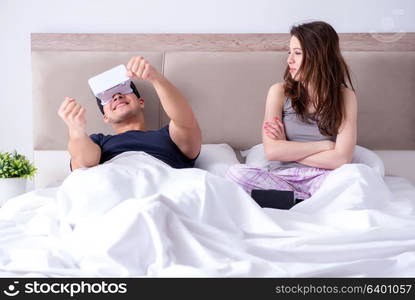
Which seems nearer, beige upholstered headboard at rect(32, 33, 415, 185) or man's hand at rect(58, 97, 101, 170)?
man's hand at rect(58, 97, 101, 170)

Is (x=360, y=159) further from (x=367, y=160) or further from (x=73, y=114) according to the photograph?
(x=73, y=114)

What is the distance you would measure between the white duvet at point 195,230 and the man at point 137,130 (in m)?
0.27

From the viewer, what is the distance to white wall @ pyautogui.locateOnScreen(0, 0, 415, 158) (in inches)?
108

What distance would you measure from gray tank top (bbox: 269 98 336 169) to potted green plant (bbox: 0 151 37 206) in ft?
3.54

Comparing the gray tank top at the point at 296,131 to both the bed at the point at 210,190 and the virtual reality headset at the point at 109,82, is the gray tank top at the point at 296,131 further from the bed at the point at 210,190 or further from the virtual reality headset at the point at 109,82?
the virtual reality headset at the point at 109,82

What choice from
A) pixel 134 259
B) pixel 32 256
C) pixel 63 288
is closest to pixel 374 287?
pixel 134 259

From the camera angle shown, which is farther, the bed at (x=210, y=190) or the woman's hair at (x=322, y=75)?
the woman's hair at (x=322, y=75)

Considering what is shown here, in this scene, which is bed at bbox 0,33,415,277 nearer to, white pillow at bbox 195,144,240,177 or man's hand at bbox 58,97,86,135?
white pillow at bbox 195,144,240,177

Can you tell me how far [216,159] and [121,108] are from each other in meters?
0.43

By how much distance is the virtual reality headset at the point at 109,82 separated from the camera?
2.29 meters

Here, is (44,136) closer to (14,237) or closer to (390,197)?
(14,237)

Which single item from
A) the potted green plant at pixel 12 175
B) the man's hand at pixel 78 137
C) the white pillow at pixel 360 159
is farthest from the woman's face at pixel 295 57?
the potted green plant at pixel 12 175

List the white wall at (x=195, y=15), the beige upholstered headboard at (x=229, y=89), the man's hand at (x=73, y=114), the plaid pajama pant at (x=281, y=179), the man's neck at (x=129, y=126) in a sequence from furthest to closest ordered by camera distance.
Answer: the white wall at (x=195, y=15) < the beige upholstered headboard at (x=229, y=89) < the man's neck at (x=129, y=126) < the plaid pajama pant at (x=281, y=179) < the man's hand at (x=73, y=114)

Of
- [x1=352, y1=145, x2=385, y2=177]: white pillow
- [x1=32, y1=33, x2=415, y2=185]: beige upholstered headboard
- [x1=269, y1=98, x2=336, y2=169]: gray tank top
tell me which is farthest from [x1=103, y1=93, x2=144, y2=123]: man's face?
[x1=352, y1=145, x2=385, y2=177]: white pillow
